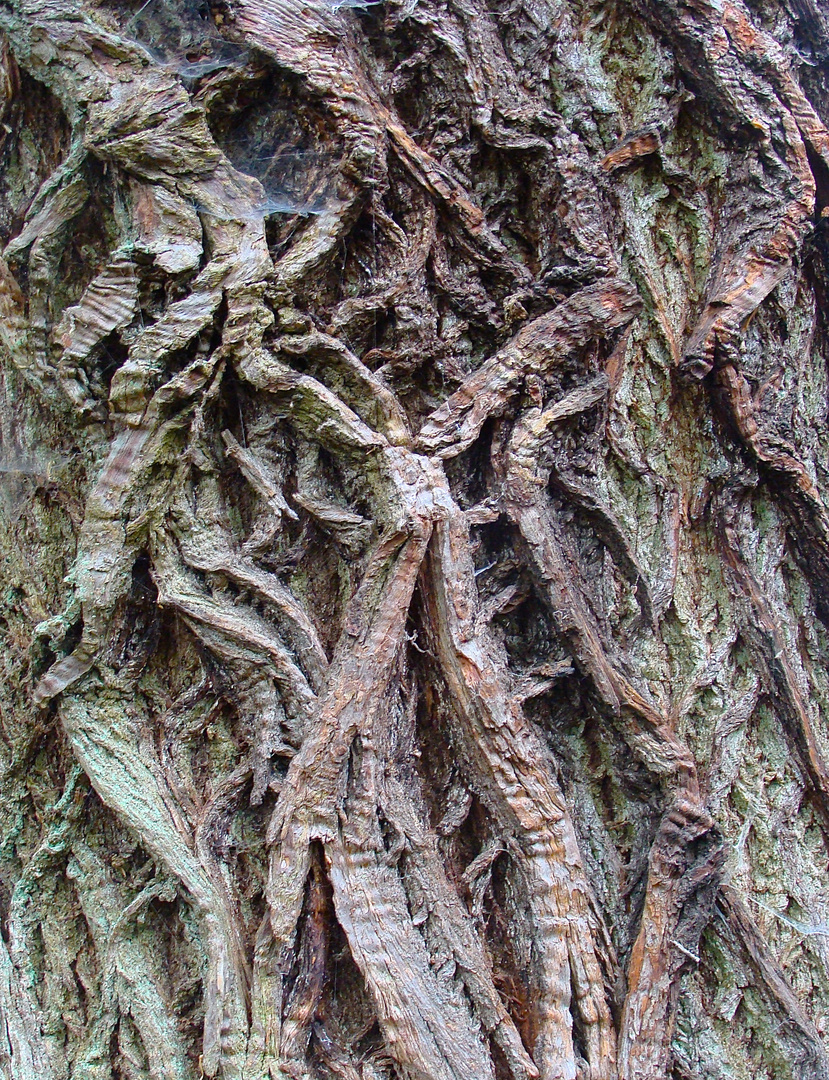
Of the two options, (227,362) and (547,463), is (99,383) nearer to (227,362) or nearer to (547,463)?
(227,362)

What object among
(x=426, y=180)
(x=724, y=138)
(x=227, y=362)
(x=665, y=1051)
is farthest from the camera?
(x=724, y=138)

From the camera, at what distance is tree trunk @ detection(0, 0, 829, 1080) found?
1295 mm

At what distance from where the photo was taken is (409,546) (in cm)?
136

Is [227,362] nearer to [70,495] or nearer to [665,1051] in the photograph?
[70,495]

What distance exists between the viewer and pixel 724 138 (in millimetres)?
1666

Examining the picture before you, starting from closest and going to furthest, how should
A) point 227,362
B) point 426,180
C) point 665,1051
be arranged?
point 665,1051 → point 227,362 → point 426,180

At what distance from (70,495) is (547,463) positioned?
3.19 ft

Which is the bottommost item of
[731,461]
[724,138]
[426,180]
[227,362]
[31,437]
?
[31,437]

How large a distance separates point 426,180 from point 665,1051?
168 centimetres

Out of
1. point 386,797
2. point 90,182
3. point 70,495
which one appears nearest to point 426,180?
point 90,182

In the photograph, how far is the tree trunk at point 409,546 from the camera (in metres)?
1.29

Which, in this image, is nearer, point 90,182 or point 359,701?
point 359,701

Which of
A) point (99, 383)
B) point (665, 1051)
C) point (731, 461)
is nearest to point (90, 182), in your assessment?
point (99, 383)

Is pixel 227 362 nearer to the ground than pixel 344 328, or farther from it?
nearer to the ground
